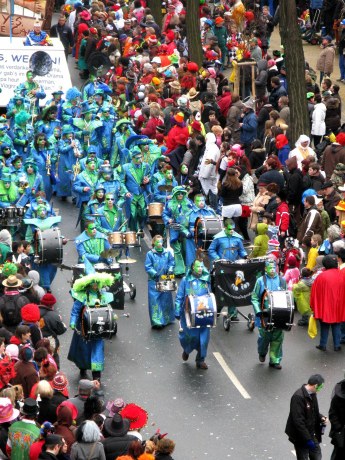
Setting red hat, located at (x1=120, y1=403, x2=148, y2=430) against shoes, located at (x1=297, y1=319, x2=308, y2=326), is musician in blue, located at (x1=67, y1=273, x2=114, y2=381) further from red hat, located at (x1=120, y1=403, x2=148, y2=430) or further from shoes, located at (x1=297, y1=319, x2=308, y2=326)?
red hat, located at (x1=120, y1=403, x2=148, y2=430)

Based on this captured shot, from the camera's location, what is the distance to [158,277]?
76.2 feet

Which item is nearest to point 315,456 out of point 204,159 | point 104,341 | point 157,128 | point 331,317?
point 331,317

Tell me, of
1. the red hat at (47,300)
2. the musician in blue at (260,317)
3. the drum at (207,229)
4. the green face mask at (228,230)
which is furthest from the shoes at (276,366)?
the drum at (207,229)

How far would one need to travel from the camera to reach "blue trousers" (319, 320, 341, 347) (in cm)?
2220

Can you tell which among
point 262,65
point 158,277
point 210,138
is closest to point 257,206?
point 210,138

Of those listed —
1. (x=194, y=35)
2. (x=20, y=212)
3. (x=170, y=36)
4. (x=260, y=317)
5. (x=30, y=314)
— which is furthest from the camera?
(x=170, y=36)

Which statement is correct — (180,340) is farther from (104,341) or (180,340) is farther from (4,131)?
(4,131)

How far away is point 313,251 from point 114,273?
305 centimetres

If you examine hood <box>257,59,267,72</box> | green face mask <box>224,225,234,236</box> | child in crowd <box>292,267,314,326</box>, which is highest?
hood <box>257,59,267,72</box>

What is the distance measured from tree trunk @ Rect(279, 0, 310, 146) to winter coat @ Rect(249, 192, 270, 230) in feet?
12.3

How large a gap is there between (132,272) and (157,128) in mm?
4849

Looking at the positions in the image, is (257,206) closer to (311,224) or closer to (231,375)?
(311,224)

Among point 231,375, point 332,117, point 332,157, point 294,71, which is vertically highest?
point 294,71

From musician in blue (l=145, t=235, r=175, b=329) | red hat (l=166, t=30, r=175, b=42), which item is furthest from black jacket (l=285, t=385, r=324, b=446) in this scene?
red hat (l=166, t=30, r=175, b=42)
